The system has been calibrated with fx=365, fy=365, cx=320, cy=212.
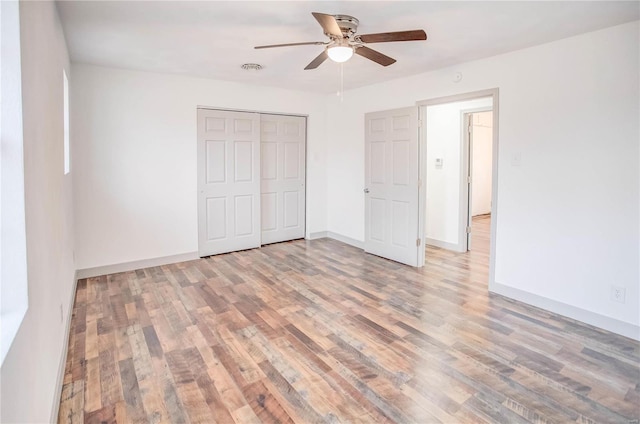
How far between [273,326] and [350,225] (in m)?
3.16

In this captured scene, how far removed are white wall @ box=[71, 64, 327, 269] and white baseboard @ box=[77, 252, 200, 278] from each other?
0.17 ft

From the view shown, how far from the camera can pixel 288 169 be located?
6.07 meters

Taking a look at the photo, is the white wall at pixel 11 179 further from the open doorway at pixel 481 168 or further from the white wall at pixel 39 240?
the open doorway at pixel 481 168

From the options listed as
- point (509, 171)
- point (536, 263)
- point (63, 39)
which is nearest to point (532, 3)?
point (509, 171)

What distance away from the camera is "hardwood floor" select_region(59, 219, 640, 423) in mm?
2070

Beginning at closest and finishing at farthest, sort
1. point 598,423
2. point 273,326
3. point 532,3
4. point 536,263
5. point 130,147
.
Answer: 1. point 598,423
2. point 532,3
3. point 273,326
4. point 536,263
5. point 130,147

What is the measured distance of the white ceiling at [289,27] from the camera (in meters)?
2.60

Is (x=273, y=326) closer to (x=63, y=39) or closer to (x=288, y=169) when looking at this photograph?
(x=63, y=39)

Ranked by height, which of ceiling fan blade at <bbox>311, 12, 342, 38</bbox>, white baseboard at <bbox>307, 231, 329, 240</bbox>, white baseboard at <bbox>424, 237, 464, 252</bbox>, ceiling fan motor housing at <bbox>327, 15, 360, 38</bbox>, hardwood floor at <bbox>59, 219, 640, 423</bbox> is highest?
ceiling fan motor housing at <bbox>327, 15, 360, 38</bbox>

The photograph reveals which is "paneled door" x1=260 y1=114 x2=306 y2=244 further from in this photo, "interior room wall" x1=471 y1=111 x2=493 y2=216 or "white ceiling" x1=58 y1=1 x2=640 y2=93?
"interior room wall" x1=471 y1=111 x2=493 y2=216

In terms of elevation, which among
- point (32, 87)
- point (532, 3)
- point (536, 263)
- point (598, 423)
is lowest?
point (598, 423)

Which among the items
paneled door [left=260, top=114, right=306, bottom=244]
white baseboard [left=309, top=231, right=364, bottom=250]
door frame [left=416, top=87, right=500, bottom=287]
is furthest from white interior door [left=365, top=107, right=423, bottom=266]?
paneled door [left=260, top=114, right=306, bottom=244]

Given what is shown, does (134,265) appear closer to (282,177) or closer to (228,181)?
(228,181)

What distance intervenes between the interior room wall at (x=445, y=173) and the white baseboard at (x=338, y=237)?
1.15m
